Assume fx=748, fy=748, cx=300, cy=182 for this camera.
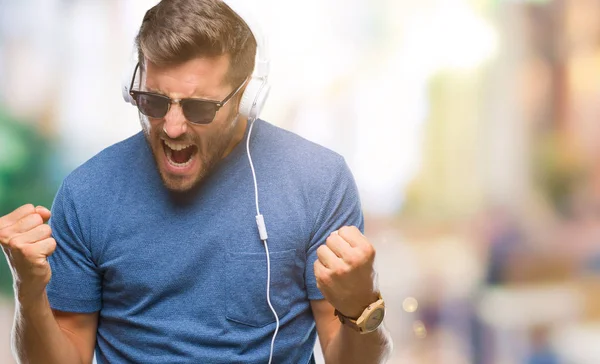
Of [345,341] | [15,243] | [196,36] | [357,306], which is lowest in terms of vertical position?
[345,341]

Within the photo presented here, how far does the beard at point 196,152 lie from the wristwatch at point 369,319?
0.35 meters

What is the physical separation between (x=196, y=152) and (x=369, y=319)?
417mm

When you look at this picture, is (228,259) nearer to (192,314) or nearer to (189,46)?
(192,314)

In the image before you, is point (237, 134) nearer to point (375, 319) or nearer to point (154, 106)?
point (154, 106)

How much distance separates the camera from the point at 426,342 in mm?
2789

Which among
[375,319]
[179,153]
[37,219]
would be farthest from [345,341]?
[37,219]

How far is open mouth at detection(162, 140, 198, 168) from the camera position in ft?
4.19

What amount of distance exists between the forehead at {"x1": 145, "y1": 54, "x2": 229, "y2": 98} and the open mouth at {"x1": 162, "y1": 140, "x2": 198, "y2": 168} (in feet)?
0.28

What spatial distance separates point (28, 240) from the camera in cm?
111

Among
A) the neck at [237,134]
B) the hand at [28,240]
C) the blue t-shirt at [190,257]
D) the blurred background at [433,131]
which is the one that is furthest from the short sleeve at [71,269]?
the blurred background at [433,131]

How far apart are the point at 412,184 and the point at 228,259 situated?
1.53m

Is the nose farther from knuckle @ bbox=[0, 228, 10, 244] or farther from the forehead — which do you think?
knuckle @ bbox=[0, 228, 10, 244]

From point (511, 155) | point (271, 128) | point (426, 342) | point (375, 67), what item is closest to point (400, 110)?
point (375, 67)

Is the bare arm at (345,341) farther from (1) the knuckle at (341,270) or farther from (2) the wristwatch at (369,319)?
(1) the knuckle at (341,270)
